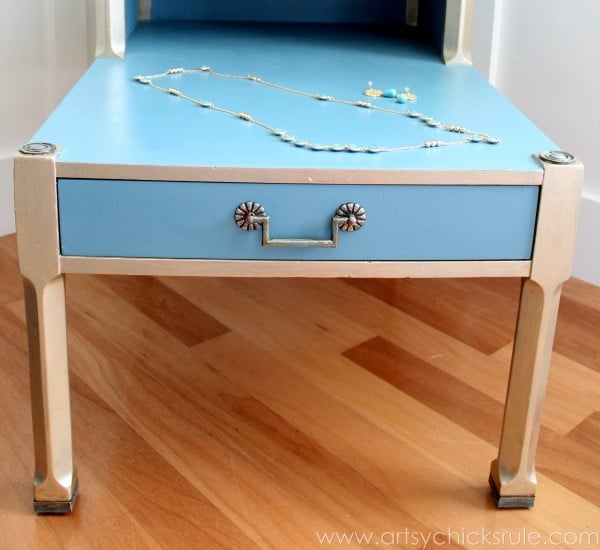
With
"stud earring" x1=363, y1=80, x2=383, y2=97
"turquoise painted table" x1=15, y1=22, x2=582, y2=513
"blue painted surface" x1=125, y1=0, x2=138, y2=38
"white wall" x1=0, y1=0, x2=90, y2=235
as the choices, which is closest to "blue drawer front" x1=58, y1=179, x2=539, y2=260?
"turquoise painted table" x1=15, y1=22, x2=582, y2=513

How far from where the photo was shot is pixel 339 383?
1188 millimetres

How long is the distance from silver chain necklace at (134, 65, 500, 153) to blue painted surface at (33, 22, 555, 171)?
11 mm

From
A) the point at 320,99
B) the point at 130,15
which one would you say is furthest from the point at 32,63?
the point at 320,99

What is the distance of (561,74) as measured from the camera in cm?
144

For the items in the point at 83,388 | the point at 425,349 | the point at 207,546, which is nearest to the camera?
the point at 207,546

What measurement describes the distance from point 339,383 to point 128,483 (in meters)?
0.33

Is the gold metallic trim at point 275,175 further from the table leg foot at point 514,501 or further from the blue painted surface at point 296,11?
the blue painted surface at point 296,11

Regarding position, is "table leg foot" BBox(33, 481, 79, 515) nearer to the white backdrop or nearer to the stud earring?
the stud earring

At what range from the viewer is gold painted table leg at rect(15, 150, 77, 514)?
79 cm

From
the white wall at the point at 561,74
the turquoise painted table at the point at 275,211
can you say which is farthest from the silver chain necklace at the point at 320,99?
the white wall at the point at 561,74

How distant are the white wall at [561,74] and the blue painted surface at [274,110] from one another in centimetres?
31

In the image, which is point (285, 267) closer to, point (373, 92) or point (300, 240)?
point (300, 240)

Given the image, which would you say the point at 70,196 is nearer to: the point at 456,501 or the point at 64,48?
the point at 456,501

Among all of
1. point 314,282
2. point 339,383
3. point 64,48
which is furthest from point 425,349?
point 64,48
